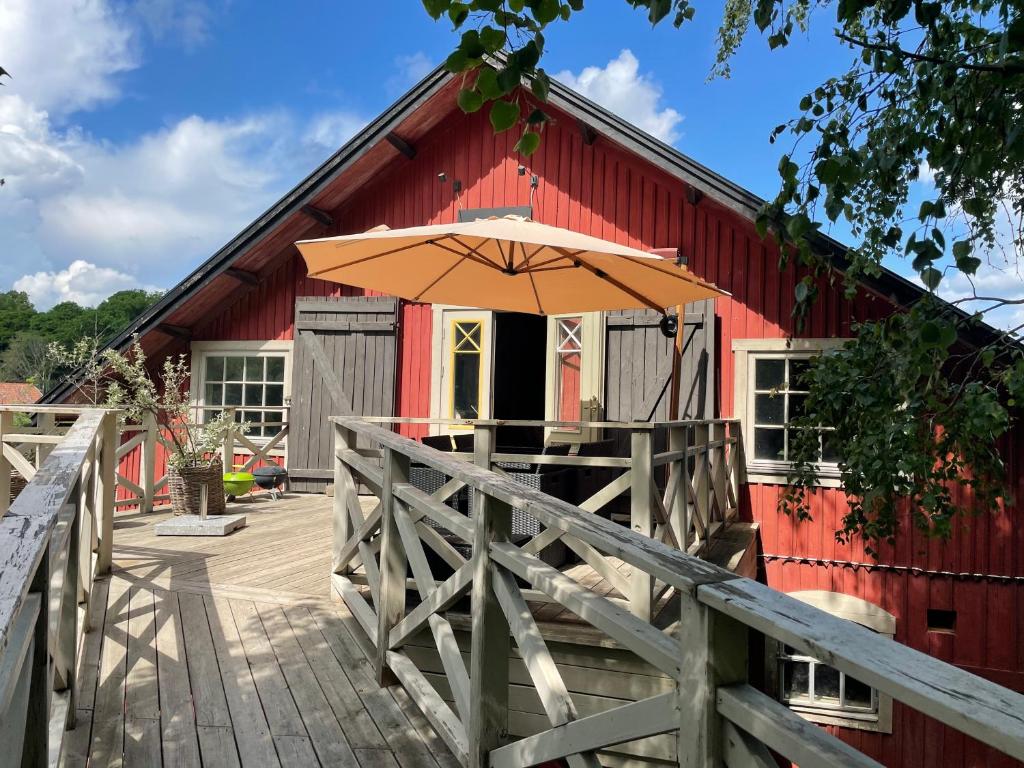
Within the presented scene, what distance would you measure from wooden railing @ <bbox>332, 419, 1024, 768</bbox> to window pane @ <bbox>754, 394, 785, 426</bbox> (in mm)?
4813

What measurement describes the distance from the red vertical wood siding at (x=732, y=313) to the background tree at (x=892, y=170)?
3.83ft

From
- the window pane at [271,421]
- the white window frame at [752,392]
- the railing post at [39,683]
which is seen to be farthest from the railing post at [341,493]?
the window pane at [271,421]

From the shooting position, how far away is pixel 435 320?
786 centimetres

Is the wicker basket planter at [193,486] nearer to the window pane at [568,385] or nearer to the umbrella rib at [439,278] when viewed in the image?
the umbrella rib at [439,278]

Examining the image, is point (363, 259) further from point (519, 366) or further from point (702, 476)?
point (519, 366)

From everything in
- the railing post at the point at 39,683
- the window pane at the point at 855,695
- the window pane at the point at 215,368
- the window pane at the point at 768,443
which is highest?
the window pane at the point at 215,368

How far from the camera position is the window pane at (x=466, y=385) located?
7656 mm

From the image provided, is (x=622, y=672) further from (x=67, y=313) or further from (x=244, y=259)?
(x=67, y=313)

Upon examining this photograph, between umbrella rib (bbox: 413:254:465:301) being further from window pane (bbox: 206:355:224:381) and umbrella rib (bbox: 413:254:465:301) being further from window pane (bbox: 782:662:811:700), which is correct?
window pane (bbox: 782:662:811:700)

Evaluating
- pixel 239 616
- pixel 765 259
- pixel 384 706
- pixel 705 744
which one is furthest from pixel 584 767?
pixel 765 259

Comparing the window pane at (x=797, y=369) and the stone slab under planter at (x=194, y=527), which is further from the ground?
the window pane at (x=797, y=369)

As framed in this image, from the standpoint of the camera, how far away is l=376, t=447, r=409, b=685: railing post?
2973 millimetres

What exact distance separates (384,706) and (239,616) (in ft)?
4.09

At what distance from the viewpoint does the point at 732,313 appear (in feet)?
22.9
